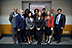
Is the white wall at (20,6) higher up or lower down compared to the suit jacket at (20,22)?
higher up

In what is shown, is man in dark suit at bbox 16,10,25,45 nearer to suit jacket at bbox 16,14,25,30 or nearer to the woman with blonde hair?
suit jacket at bbox 16,14,25,30

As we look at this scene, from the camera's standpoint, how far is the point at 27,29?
422 cm

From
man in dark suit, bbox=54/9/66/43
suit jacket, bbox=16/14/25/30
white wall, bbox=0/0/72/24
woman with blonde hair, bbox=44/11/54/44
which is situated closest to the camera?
suit jacket, bbox=16/14/25/30

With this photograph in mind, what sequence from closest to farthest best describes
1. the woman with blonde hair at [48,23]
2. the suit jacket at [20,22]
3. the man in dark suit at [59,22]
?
1. the suit jacket at [20,22]
2. the woman with blonde hair at [48,23]
3. the man in dark suit at [59,22]

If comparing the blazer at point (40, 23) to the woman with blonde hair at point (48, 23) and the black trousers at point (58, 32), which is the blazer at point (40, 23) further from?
the black trousers at point (58, 32)

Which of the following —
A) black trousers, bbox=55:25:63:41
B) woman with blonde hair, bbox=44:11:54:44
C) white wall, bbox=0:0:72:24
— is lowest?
black trousers, bbox=55:25:63:41

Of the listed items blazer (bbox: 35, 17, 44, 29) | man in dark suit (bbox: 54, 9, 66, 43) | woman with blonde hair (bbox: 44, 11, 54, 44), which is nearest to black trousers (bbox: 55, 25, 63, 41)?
man in dark suit (bbox: 54, 9, 66, 43)

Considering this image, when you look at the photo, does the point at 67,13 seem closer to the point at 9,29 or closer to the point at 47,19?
the point at 47,19

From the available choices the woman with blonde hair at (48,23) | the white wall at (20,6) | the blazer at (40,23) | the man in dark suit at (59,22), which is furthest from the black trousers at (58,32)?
the white wall at (20,6)

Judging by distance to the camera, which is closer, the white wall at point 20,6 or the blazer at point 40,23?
the blazer at point 40,23

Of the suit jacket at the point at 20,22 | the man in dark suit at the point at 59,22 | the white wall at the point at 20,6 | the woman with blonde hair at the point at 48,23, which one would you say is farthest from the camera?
the white wall at the point at 20,6

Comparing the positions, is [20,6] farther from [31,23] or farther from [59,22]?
[59,22]

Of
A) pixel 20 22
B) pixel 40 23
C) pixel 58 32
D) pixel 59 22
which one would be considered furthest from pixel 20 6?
pixel 58 32

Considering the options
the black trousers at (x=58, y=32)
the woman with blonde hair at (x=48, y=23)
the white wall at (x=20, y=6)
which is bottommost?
the black trousers at (x=58, y=32)
